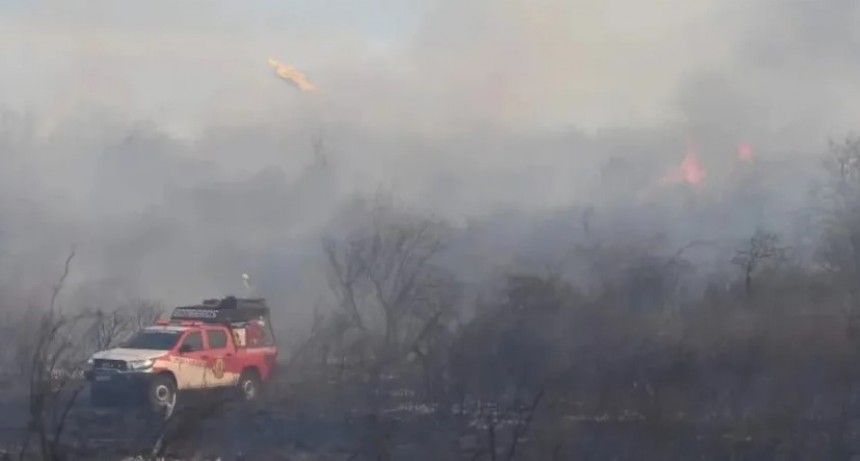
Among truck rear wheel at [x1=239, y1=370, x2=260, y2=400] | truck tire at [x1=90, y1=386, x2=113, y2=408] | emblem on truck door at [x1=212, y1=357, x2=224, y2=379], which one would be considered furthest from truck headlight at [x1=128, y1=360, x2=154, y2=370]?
truck rear wheel at [x1=239, y1=370, x2=260, y2=400]

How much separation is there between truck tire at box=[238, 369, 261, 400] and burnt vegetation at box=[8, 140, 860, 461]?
382mm

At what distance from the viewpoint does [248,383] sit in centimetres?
2248

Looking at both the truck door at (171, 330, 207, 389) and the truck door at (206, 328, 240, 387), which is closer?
the truck door at (171, 330, 207, 389)

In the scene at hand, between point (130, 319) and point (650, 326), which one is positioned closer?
point (650, 326)

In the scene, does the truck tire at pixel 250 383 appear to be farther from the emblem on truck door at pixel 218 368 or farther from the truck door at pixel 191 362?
the truck door at pixel 191 362

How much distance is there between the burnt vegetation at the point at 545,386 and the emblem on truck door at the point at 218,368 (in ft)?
3.27

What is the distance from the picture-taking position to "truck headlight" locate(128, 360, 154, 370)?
20.2 metres

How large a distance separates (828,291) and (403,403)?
9.17 meters

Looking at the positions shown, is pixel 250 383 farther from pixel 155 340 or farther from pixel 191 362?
pixel 155 340

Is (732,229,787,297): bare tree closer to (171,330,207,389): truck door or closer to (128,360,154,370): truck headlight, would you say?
(171,330,207,389): truck door

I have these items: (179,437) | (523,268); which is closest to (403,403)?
(179,437)

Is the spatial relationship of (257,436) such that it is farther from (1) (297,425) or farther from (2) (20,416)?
(2) (20,416)

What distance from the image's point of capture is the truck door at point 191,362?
68.0 ft

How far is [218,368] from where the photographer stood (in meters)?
21.6
